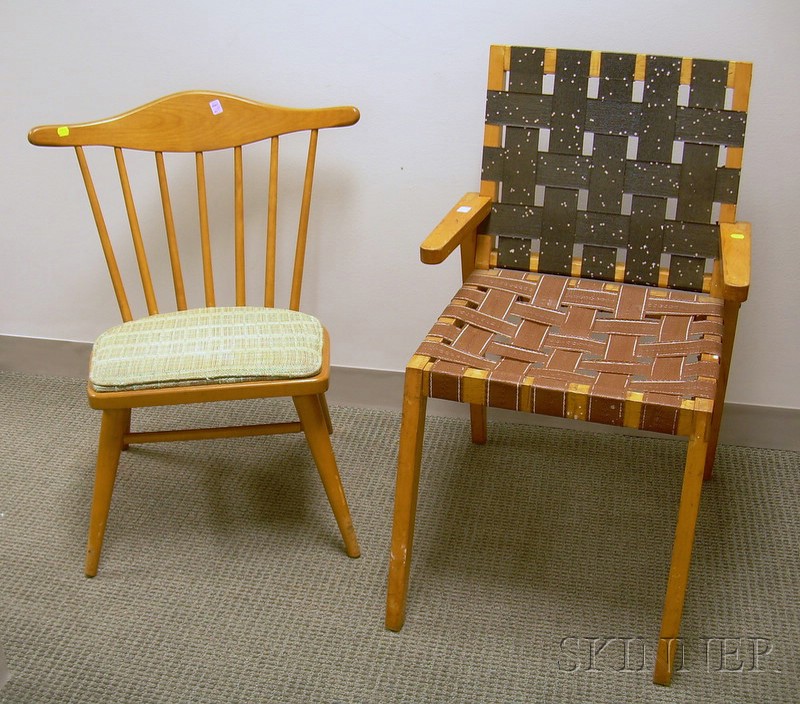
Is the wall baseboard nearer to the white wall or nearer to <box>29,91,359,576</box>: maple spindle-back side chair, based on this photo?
the white wall

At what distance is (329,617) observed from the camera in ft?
5.56

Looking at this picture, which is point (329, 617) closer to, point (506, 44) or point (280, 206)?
point (280, 206)

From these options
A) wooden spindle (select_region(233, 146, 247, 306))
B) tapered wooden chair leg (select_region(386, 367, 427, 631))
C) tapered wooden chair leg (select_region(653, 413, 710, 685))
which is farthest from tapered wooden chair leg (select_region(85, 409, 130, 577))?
tapered wooden chair leg (select_region(653, 413, 710, 685))

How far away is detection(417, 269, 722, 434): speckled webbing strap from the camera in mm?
1463

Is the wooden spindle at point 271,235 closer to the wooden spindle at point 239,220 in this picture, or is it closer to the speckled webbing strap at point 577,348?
the wooden spindle at point 239,220

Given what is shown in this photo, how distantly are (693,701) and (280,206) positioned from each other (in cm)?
138

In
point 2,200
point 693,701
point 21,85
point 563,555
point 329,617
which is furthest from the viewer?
point 2,200

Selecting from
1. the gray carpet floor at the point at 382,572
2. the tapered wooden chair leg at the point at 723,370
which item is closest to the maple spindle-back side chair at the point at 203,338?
the gray carpet floor at the point at 382,572

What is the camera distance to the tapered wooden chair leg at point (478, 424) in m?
2.15

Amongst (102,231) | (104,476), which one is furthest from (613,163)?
(104,476)

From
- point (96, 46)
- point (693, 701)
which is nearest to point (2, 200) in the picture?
point (96, 46)

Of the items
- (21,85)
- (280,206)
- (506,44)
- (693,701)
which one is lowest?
(693,701)

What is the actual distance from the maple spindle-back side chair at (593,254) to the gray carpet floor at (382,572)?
12cm

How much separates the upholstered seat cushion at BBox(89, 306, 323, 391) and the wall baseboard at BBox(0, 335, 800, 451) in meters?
0.57
